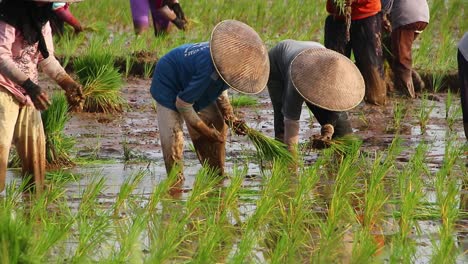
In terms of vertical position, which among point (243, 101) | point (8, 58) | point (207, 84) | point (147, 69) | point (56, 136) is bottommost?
point (147, 69)

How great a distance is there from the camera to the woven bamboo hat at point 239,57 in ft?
19.0

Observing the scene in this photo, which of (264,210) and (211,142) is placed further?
(211,142)

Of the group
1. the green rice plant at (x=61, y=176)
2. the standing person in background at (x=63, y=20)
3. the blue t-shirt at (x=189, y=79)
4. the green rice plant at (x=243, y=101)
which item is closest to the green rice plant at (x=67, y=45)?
the standing person in background at (x=63, y=20)

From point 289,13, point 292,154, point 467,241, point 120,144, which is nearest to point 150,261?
point 467,241

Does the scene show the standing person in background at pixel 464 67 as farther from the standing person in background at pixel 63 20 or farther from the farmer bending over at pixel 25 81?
the standing person in background at pixel 63 20

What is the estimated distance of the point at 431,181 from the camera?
656 centimetres

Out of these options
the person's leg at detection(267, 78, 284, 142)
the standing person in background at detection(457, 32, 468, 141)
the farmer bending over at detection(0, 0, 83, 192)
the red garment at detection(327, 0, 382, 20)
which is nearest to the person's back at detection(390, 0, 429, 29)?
the red garment at detection(327, 0, 382, 20)

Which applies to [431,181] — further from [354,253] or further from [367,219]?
[354,253]

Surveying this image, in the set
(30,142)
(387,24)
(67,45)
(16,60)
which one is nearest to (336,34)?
(387,24)

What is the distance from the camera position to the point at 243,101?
9109 mm

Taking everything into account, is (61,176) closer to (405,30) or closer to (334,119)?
(334,119)

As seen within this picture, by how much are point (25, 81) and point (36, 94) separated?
0.08 m

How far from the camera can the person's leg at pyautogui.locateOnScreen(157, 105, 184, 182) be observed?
639 centimetres

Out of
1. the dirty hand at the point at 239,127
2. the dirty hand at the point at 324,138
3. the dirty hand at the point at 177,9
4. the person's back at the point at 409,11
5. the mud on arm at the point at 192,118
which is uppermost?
the mud on arm at the point at 192,118
